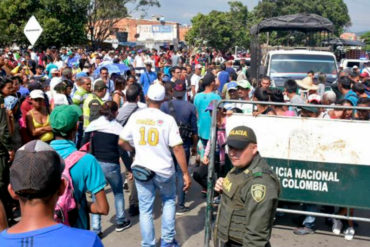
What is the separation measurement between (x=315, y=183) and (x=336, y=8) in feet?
243

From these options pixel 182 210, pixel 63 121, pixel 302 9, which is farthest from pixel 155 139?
pixel 302 9

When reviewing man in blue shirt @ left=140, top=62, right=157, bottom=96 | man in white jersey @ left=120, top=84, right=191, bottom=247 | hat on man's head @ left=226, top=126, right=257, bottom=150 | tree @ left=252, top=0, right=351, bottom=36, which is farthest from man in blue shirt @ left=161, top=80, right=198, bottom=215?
tree @ left=252, top=0, right=351, bottom=36

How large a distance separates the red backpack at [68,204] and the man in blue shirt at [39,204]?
0.78 metres

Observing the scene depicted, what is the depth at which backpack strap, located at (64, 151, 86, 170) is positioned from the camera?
291 cm

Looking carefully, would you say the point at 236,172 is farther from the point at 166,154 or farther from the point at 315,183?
the point at 315,183

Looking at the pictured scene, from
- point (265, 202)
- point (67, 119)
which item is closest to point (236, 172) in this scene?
point (265, 202)

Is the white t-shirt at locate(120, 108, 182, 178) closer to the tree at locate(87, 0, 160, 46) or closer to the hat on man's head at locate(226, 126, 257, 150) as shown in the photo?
the hat on man's head at locate(226, 126, 257, 150)

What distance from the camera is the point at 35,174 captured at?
5.90 ft

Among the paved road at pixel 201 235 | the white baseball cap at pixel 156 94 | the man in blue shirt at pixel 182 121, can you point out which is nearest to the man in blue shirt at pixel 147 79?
the man in blue shirt at pixel 182 121

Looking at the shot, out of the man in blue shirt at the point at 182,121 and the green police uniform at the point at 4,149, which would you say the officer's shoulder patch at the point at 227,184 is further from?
the green police uniform at the point at 4,149

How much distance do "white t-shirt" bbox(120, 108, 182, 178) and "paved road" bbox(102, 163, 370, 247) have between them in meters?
1.32

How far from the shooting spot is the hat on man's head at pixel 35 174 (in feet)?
5.86

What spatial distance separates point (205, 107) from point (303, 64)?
6.68 metres

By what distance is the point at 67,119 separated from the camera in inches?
124
